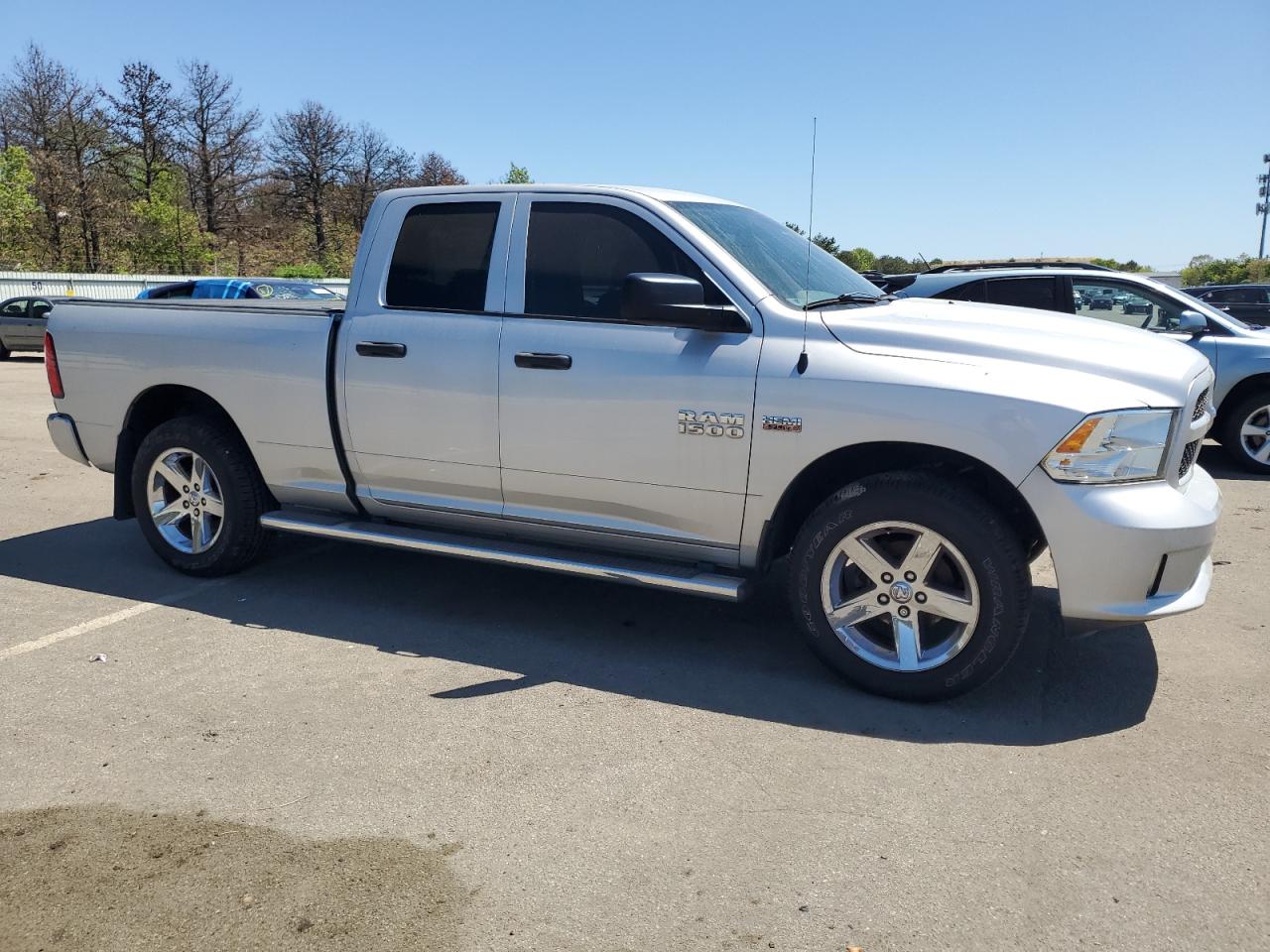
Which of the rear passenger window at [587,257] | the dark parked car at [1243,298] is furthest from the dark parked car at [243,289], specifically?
the dark parked car at [1243,298]

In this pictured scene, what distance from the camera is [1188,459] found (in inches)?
159

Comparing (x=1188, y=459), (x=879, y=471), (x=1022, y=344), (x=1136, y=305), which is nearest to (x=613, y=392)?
(x=879, y=471)

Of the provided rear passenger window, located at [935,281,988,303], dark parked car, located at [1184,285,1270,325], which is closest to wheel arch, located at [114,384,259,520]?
rear passenger window, located at [935,281,988,303]

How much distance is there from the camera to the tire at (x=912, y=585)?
3.74 m

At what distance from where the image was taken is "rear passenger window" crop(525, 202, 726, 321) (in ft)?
14.5

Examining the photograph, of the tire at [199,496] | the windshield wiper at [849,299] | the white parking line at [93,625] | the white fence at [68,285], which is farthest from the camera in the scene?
the white fence at [68,285]

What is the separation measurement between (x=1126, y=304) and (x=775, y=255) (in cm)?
548

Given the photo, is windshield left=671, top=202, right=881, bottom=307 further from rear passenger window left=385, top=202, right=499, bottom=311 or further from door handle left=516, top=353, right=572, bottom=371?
rear passenger window left=385, top=202, right=499, bottom=311

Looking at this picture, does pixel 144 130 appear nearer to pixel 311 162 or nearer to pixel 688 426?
pixel 311 162

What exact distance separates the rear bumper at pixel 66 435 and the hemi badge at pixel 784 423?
411 centimetres

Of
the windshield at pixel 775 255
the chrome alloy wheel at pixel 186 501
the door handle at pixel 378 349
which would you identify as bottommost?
the chrome alloy wheel at pixel 186 501

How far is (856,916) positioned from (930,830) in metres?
0.52

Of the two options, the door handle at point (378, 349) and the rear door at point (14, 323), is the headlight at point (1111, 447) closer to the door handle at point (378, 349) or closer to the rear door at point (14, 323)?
the door handle at point (378, 349)

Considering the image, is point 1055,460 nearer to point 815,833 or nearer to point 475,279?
point 815,833
